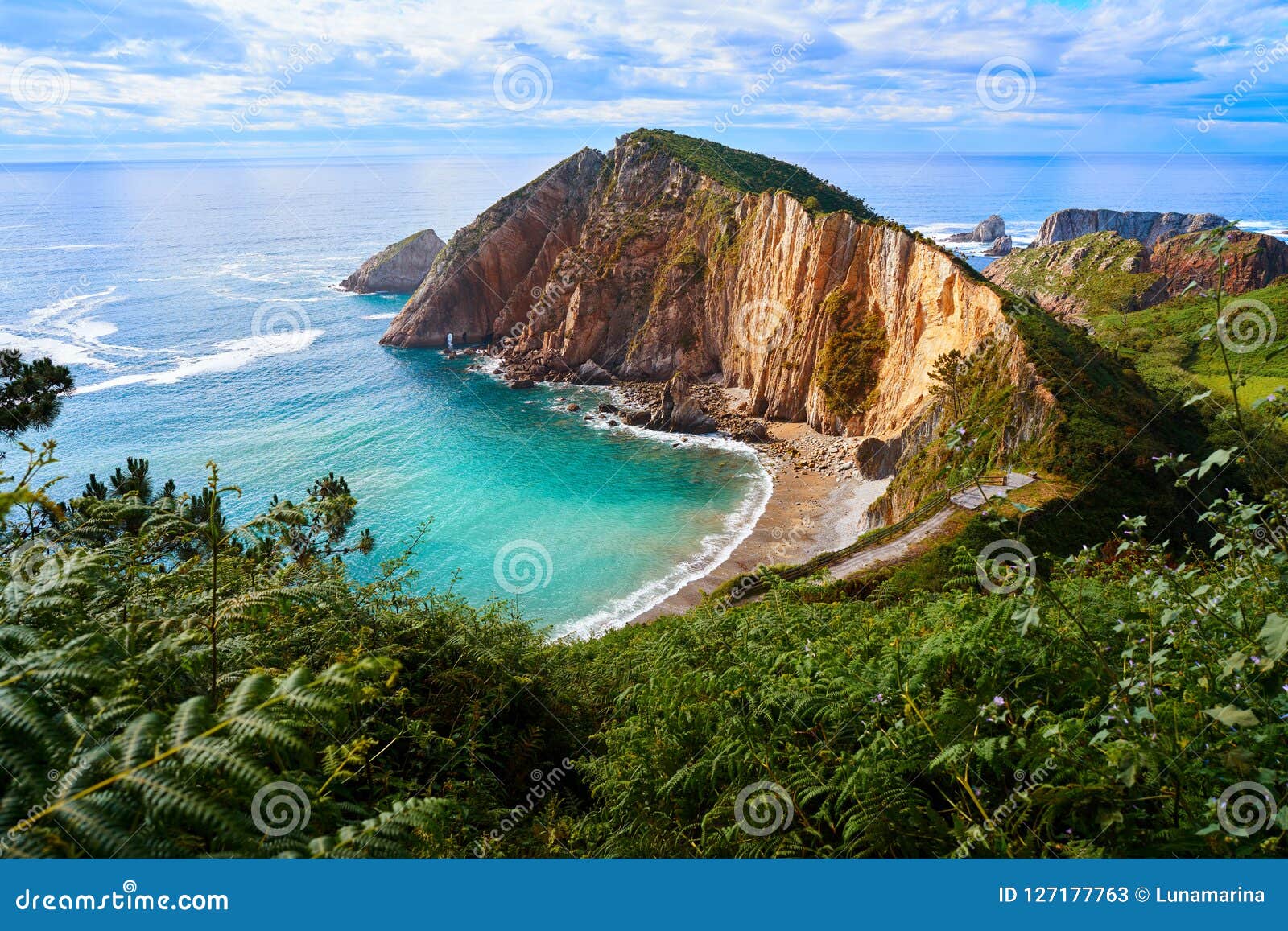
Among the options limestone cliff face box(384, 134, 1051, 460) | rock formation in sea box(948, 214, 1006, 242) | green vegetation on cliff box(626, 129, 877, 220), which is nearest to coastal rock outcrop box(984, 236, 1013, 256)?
rock formation in sea box(948, 214, 1006, 242)

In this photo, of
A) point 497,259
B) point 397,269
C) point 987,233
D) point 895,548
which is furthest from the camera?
point 987,233

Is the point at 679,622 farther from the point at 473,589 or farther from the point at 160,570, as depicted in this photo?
the point at 473,589

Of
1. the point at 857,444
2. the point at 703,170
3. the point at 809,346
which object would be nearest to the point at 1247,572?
the point at 857,444

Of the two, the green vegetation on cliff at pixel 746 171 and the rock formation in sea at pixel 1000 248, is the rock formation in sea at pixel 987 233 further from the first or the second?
the green vegetation on cliff at pixel 746 171

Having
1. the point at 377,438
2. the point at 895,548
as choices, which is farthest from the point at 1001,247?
the point at 895,548

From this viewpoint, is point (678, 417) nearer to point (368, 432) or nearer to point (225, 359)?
point (368, 432)

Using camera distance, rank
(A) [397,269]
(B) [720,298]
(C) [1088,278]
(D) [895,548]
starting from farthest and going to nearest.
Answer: (A) [397,269]
(B) [720,298]
(C) [1088,278]
(D) [895,548]

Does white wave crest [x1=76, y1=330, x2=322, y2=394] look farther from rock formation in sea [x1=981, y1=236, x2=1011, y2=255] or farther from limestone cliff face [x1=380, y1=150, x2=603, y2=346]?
rock formation in sea [x1=981, y1=236, x2=1011, y2=255]
